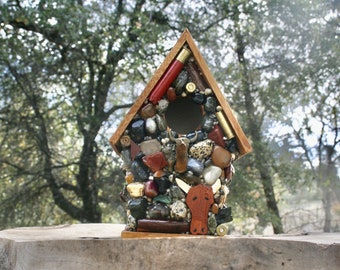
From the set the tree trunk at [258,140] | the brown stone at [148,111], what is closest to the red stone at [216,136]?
the brown stone at [148,111]

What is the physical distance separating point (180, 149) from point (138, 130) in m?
0.29

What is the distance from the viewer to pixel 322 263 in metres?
2.30

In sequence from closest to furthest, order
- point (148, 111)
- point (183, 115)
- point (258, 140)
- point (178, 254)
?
1. point (178, 254)
2. point (148, 111)
3. point (183, 115)
4. point (258, 140)

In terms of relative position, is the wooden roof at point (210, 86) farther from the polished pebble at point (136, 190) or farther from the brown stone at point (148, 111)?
the polished pebble at point (136, 190)

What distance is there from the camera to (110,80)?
669 centimetres

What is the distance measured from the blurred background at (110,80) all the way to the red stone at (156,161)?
117 inches

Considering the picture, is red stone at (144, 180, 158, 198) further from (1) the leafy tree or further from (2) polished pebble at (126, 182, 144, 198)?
(1) the leafy tree

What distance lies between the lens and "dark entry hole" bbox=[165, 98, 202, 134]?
2961 millimetres

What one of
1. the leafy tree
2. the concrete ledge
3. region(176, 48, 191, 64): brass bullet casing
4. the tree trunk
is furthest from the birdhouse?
the tree trunk

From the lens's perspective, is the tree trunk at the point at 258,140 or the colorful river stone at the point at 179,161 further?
the tree trunk at the point at 258,140

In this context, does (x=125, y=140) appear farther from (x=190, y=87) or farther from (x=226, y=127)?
(x=226, y=127)

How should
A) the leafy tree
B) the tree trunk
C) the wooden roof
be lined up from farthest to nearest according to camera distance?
the tree trunk
the leafy tree
the wooden roof

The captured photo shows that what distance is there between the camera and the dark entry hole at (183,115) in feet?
9.71

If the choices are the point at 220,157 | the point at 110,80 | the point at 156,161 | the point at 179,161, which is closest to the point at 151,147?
the point at 156,161
